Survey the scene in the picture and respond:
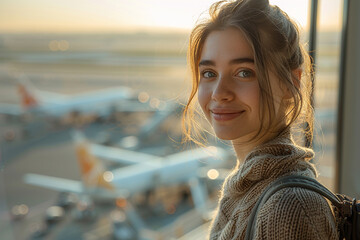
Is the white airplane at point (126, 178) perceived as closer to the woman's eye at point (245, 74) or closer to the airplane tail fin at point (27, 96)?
the airplane tail fin at point (27, 96)

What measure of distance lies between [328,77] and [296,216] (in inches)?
53.7

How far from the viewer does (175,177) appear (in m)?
6.01

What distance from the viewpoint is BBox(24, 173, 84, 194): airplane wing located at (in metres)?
5.36

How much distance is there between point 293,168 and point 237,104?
0.42 feet

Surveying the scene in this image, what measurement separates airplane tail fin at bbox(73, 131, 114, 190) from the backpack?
5068 millimetres

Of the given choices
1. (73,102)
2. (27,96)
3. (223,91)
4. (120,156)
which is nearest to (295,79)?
(223,91)

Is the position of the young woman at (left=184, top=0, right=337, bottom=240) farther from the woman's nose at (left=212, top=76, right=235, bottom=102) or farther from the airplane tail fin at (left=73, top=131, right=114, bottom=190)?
the airplane tail fin at (left=73, top=131, right=114, bottom=190)

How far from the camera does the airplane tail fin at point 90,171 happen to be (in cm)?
541

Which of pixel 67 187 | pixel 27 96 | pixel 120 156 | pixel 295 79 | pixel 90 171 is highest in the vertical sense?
pixel 295 79

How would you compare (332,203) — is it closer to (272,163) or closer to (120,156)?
(272,163)

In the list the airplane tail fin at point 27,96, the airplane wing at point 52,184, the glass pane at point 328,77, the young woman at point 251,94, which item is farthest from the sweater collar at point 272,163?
the airplane tail fin at point 27,96

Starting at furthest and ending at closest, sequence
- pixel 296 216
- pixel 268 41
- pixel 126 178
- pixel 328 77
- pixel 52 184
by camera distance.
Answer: pixel 126 178 → pixel 52 184 → pixel 328 77 → pixel 268 41 → pixel 296 216

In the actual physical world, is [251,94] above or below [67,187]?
above

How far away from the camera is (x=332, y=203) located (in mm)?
474
